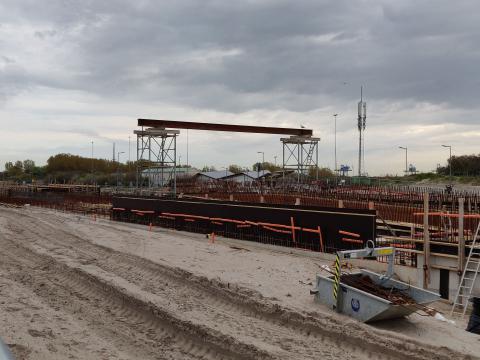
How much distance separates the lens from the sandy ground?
7.22 meters

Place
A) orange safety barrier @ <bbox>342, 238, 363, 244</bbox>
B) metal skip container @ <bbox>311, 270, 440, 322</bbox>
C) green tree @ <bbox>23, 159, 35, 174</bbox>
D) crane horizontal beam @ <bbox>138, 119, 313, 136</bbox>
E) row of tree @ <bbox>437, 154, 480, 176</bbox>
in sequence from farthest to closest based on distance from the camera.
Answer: green tree @ <bbox>23, 159, 35, 174</bbox>, row of tree @ <bbox>437, 154, 480, 176</bbox>, crane horizontal beam @ <bbox>138, 119, 313, 136</bbox>, orange safety barrier @ <bbox>342, 238, 363, 244</bbox>, metal skip container @ <bbox>311, 270, 440, 322</bbox>

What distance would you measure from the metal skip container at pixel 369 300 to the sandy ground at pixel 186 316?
0.78 ft

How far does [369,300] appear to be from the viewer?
27.3 ft

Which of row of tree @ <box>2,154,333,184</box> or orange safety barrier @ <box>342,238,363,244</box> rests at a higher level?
row of tree @ <box>2,154,333,184</box>

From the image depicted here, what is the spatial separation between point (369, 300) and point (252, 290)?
2766 millimetres

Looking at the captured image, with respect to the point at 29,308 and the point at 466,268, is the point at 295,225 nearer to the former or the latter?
the point at 466,268

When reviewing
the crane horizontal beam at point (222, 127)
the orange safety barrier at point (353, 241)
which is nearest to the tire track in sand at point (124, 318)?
the orange safety barrier at point (353, 241)

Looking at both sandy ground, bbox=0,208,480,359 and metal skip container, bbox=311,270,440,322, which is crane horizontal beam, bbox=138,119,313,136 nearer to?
sandy ground, bbox=0,208,480,359

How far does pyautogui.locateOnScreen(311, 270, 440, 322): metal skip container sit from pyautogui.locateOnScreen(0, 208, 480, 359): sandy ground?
24 cm

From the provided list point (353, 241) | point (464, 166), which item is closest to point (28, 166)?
point (464, 166)

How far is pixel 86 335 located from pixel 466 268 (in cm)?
882

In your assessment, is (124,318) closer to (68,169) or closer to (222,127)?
(222,127)

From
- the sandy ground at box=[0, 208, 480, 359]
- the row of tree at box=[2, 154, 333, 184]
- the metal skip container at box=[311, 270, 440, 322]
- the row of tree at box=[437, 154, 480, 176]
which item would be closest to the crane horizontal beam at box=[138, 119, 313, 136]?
the sandy ground at box=[0, 208, 480, 359]

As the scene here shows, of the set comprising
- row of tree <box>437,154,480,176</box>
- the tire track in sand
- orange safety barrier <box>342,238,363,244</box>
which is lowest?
the tire track in sand
